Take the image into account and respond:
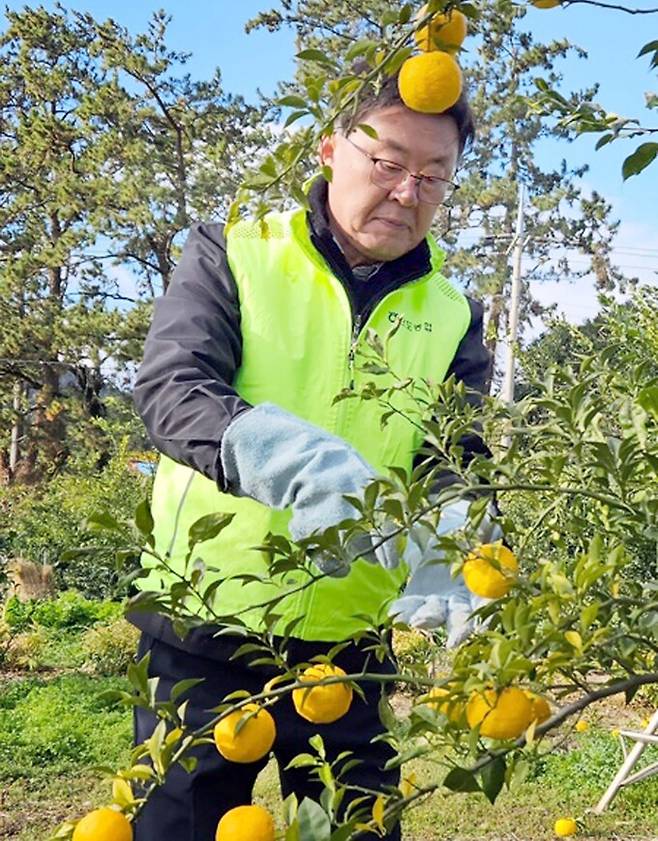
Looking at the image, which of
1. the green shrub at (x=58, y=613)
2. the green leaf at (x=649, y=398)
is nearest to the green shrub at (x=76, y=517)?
the green shrub at (x=58, y=613)

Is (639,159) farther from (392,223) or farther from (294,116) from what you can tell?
(392,223)

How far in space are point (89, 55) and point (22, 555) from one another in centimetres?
1048

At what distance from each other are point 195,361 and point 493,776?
0.70m

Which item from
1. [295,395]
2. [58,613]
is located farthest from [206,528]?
[58,613]

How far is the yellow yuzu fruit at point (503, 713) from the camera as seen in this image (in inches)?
26.7

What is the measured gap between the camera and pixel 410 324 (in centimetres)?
151

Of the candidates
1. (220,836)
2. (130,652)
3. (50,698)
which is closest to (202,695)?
(220,836)

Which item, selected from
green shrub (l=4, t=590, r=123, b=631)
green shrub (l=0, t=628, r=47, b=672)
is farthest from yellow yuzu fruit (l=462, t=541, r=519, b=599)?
green shrub (l=4, t=590, r=123, b=631)

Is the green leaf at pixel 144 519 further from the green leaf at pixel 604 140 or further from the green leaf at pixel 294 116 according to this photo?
the green leaf at pixel 604 140

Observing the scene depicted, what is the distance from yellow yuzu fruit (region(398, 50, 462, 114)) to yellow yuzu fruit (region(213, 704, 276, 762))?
19.1 inches

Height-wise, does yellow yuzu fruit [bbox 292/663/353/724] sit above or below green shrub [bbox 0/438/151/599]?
above

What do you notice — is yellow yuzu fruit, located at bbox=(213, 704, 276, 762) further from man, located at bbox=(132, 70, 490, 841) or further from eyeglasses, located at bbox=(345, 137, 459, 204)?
eyeglasses, located at bbox=(345, 137, 459, 204)

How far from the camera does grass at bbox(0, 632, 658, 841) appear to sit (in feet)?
11.7

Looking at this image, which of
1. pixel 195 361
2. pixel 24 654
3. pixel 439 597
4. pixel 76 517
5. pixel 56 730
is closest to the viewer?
pixel 439 597
